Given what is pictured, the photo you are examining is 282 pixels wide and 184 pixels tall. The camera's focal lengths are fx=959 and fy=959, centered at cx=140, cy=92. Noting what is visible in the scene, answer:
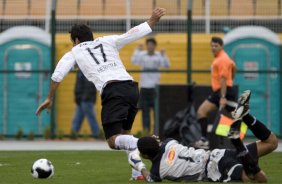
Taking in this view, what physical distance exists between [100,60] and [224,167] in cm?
207

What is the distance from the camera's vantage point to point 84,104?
21156mm

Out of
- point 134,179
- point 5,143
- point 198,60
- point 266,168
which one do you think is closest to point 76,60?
point 134,179

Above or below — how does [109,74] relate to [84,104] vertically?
above

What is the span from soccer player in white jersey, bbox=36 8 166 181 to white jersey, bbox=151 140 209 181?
0.72 metres

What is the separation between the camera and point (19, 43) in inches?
850

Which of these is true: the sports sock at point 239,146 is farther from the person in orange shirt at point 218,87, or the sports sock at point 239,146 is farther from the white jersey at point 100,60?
the person in orange shirt at point 218,87

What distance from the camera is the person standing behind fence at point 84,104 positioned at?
21.0 m

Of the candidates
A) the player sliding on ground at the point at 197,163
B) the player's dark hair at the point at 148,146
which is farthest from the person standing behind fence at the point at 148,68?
the player's dark hair at the point at 148,146

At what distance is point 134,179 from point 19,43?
10561mm

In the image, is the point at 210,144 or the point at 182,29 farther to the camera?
the point at 182,29

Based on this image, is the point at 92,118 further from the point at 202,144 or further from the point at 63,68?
the point at 63,68

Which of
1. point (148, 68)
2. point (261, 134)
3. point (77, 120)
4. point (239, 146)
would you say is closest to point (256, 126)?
point (261, 134)

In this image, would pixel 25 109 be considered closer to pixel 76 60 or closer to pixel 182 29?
pixel 182 29

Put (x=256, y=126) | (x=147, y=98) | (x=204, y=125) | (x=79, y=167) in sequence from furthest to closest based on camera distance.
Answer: (x=147, y=98) → (x=204, y=125) → (x=79, y=167) → (x=256, y=126)
